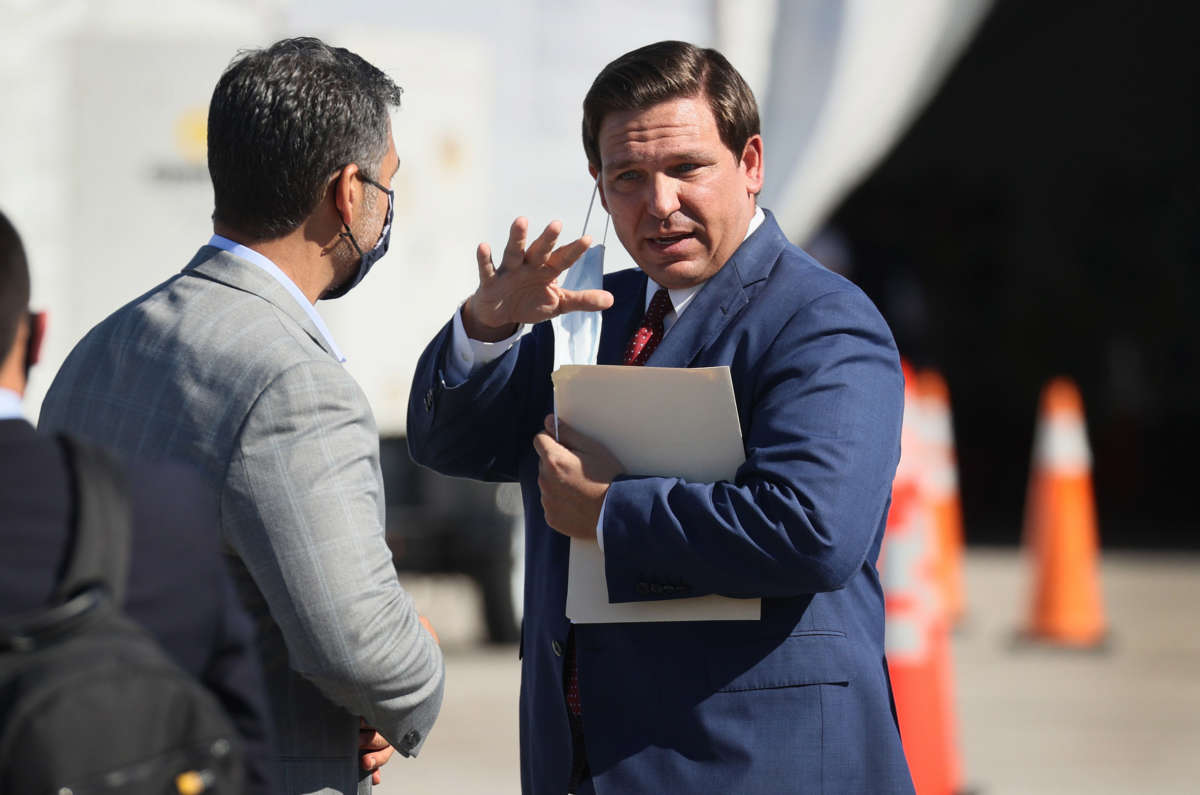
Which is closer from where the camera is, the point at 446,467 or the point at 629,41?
the point at 446,467

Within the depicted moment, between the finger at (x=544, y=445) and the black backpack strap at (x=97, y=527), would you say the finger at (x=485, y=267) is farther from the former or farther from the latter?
the black backpack strap at (x=97, y=527)

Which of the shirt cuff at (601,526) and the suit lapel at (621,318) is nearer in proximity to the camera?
the shirt cuff at (601,526)

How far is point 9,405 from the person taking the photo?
156cm

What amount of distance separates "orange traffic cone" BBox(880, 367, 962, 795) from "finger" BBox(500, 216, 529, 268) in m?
2.44

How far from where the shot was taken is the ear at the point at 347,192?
2.21 m

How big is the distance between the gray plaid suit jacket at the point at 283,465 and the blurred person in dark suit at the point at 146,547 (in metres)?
0.35

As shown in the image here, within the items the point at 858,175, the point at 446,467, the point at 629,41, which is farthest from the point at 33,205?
the point at 446,467

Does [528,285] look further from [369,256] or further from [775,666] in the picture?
[775,666]

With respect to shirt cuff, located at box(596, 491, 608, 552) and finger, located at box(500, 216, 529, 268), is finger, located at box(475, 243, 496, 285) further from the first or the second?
shirt cuff, located at box(596, 491, 608, 552)

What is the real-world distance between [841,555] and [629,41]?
7.26ft

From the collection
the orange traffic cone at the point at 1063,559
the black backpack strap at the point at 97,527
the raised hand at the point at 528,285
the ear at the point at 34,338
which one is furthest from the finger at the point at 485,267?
the orange traffic cone at the point at 1063,559

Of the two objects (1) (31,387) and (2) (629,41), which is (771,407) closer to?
(2) (629,41)

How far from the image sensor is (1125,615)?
8.90 metres

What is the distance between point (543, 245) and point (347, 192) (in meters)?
0.27
